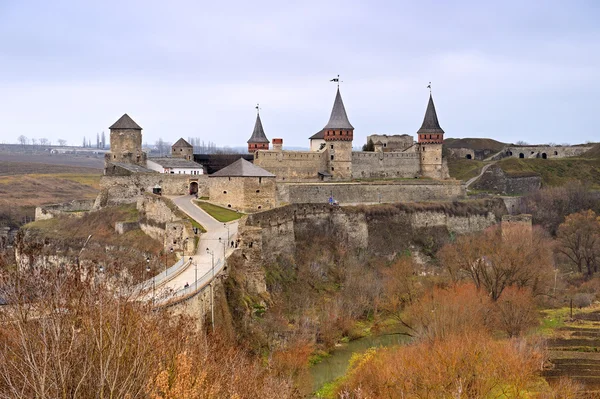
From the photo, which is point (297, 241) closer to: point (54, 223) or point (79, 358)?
point (54, 223)

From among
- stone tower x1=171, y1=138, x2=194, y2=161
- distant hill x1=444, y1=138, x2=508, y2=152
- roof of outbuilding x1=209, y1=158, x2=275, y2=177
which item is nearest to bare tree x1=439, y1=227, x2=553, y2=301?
roof of outbuilding x1=209, y1=158, x2=275, y2=177

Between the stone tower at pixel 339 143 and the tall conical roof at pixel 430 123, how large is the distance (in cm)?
841

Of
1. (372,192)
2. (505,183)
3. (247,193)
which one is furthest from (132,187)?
(505,183)

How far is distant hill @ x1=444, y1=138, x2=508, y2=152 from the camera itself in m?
96.5

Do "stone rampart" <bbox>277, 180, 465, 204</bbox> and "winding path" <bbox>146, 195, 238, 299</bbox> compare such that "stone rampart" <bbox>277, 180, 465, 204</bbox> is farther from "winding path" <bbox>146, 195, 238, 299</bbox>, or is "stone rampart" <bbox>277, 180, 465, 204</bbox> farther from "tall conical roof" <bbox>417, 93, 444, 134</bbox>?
"winding path" <bbox>146, 195, 238, 299</bbox>

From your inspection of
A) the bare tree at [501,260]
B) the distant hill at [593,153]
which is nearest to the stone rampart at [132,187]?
the bare tree at [501,260]

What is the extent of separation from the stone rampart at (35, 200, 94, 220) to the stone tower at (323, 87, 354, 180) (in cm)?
1945

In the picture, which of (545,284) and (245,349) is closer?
(245,349)

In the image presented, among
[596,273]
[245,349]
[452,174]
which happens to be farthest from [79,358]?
[452,174]

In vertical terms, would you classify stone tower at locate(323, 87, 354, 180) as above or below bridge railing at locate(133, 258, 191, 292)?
above

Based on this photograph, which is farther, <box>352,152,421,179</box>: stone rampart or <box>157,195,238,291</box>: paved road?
<box>352,152,421,179</box>: stone rampart

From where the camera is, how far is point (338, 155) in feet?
203

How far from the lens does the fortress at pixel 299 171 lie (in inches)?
1876

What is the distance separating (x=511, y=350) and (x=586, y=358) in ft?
22.8
